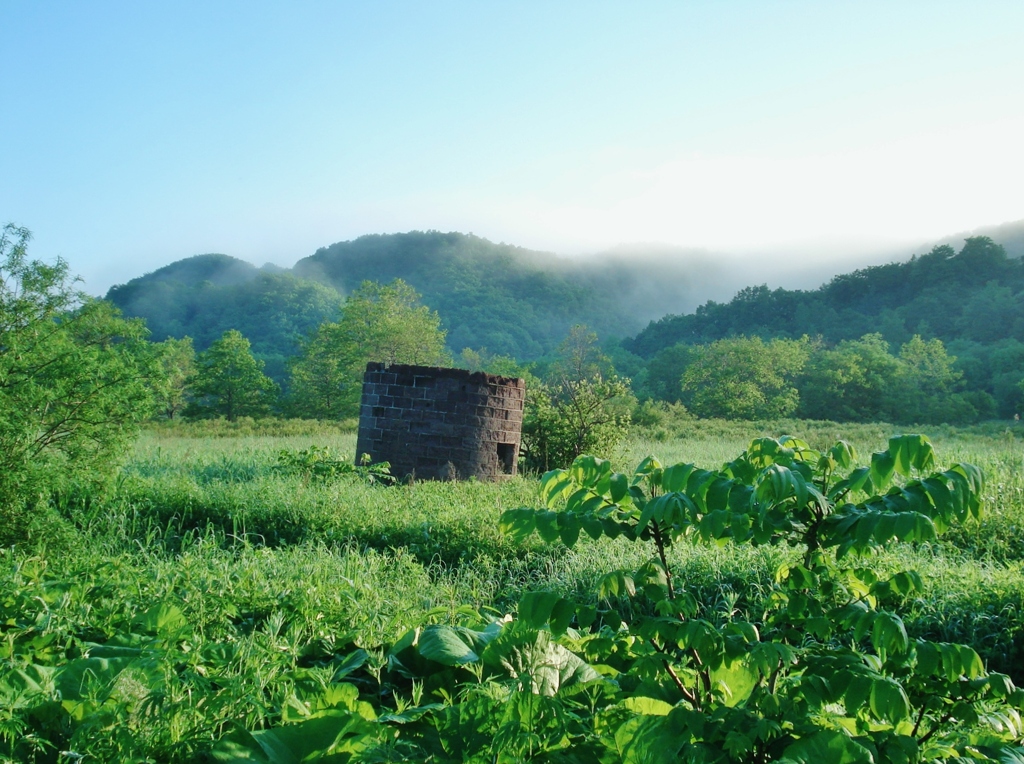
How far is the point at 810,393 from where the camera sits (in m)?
39.6

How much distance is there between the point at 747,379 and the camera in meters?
40.2

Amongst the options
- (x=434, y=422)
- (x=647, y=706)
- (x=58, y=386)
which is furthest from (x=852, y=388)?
(x=647, y=706)

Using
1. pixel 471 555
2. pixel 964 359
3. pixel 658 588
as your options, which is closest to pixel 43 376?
pixel 471 555

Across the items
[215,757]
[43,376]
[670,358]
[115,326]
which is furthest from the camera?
[670,358]

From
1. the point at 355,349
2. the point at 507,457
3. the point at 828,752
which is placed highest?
the point at 355,349

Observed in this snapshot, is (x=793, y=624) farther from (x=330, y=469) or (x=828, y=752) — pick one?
(x=330, y=469)

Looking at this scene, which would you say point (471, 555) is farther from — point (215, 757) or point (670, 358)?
point (670, 358)

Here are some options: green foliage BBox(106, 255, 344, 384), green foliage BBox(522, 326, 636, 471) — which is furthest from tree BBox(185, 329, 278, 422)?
green foliage BBox(106, 255, 344, 384)

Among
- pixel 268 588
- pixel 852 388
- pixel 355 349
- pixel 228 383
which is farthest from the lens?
pixel 852 388

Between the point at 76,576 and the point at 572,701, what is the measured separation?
3.21 metres

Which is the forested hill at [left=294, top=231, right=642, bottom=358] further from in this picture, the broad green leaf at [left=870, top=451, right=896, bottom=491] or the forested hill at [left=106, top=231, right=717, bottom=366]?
the broad green leaf at [left=870, top=451, right=896, bottom=491]

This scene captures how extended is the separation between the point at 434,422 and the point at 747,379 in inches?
1291

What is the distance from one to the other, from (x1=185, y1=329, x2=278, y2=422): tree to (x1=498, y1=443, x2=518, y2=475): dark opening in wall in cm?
2965

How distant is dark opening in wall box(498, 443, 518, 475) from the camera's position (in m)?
11.0
